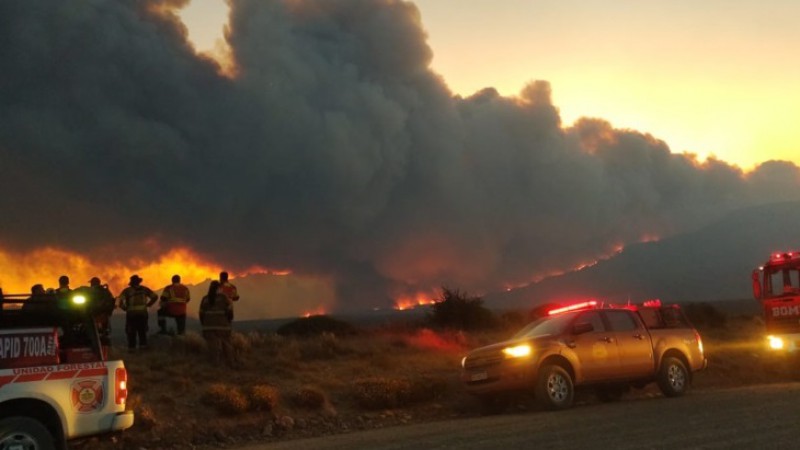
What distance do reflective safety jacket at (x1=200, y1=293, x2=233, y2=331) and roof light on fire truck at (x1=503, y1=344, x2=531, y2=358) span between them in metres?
6.77

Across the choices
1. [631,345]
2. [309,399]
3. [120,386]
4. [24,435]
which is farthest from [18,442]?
[631,345]

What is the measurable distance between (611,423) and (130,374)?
31.4 ft

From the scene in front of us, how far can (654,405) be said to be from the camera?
13789 millimetres

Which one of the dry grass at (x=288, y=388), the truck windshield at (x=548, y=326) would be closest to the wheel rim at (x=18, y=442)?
the dry grass at (x=288, y=388)

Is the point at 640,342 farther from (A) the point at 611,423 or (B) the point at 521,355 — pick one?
(A) the point at 611,423

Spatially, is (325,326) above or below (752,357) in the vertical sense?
above

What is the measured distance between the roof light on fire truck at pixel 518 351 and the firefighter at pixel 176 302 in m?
8.75

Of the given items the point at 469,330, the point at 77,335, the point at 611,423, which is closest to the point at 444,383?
the point at 611,423

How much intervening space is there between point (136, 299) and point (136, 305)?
14 cm

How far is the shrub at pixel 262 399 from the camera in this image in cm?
1454

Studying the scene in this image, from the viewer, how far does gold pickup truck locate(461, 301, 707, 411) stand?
45.6 feet

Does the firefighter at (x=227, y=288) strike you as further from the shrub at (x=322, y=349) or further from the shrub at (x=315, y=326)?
the shrub at (x=315, y=326)

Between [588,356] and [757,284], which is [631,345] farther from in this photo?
[757,284]

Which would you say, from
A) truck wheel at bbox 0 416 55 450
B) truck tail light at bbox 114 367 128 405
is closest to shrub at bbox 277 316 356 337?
truck tail light at bbox 114 367 128 405
